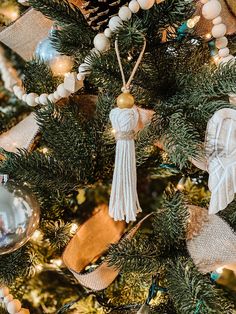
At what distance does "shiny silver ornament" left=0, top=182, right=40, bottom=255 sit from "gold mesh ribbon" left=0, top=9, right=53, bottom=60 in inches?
9.0

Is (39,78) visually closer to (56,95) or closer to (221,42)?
(56,95)

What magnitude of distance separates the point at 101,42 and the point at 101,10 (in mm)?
109

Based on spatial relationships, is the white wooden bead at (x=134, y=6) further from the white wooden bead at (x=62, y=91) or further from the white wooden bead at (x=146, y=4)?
the white wooden bead at (x=62, y=91)

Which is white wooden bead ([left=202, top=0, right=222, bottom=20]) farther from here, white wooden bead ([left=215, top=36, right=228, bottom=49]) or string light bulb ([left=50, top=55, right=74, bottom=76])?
string light bulb ([left=50, top=55, right=74, bottom=76])

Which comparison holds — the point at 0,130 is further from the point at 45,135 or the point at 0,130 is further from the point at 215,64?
the point at 215,64

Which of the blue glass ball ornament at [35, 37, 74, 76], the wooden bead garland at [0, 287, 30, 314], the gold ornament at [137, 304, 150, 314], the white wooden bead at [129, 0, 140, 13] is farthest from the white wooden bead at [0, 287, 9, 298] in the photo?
the white wooden bead at [129, 0, 140, 13]

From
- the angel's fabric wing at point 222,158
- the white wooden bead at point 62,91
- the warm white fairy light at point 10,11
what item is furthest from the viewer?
the warm white fairy light at point 10,11

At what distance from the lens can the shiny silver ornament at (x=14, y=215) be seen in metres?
0.61

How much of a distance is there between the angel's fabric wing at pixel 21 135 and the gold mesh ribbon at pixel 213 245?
10.6 inches

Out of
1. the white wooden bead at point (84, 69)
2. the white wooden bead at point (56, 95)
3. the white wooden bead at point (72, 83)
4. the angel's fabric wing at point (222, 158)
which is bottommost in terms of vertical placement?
the angel's fabric wing at point (222, 158)

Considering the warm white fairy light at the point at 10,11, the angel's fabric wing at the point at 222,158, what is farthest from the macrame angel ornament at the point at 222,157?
the warm white fairy light at the point at 10,11

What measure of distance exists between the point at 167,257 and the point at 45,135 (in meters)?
0.23

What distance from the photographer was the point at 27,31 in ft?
2.34

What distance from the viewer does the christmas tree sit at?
547 millimetres
